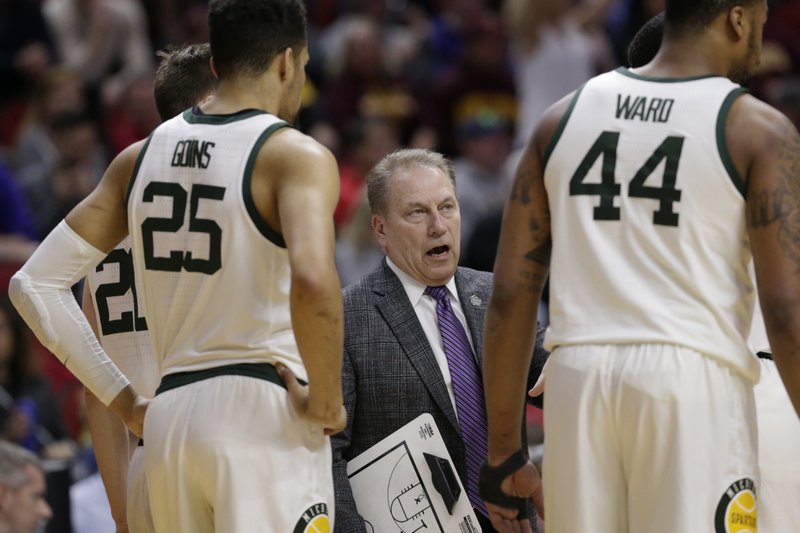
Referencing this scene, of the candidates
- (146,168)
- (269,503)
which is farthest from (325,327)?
(146,168)

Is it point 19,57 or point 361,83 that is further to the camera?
point 361,83

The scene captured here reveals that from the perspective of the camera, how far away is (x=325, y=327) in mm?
4086

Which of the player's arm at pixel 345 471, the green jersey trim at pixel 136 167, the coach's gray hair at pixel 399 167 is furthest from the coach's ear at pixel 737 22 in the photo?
the player's arm at pixel 345 471

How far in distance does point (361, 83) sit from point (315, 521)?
937 centimetres

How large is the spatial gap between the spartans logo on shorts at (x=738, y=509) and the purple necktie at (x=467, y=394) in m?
1.44

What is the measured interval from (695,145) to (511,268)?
731 mm

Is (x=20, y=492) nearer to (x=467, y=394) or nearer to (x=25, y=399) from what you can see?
(x=25, y=399)

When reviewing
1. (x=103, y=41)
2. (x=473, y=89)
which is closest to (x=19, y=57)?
(x=103, y=41)

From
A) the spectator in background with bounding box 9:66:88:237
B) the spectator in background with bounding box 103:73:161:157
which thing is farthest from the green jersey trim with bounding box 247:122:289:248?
the spectator in background with bounding box 103:73:161:157

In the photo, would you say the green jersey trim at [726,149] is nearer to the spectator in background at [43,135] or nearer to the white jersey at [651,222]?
the white jersey at [651,222]

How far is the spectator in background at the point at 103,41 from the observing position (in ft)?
42.5

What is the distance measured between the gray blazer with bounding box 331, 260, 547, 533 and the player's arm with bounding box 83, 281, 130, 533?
0.80 metres

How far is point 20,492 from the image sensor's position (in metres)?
6.49

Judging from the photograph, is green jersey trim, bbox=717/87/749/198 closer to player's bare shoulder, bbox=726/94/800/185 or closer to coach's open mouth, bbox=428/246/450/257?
player's bare shoulder, bbox=726/94/800/185
